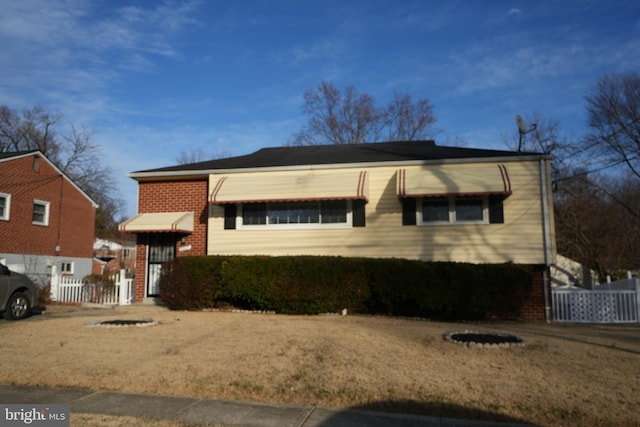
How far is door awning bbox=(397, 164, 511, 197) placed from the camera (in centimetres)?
1257

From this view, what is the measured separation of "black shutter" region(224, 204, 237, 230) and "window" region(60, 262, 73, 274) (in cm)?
1617

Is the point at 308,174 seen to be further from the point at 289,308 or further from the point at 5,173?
the point at 5,173

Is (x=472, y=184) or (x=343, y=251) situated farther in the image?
(x=343, y=251)

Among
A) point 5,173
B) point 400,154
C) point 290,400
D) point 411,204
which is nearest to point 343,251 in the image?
point 411,204

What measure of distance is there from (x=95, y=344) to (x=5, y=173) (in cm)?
1844

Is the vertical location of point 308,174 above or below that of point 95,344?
above

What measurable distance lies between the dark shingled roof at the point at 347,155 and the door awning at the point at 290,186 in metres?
0.55

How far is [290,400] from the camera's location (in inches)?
212

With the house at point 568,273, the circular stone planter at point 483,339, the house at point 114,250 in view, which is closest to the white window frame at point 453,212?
the circular stone planter at point 483,339

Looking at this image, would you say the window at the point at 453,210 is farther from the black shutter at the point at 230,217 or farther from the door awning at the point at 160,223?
the door awning at the point at 160,223

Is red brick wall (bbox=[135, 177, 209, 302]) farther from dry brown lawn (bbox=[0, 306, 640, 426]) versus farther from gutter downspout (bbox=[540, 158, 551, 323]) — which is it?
gutter downspout (bbox=[540, 158, 551, 323])

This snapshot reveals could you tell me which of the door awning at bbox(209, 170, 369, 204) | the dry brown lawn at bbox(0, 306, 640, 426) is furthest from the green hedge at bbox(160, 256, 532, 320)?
the door awning at bbox(209, 170, 369, 204)

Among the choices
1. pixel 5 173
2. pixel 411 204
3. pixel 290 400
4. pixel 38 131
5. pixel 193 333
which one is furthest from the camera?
pixel 38 131

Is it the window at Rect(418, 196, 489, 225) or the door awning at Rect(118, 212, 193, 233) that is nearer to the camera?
the window at Rect(418, 196, 489, 225)
